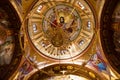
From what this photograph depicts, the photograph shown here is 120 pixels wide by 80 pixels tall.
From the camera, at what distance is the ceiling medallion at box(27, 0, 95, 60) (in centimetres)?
1532

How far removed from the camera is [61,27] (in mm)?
15086

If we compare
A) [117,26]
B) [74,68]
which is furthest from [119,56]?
[74,68]

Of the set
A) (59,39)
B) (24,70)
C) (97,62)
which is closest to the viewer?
(59,39)

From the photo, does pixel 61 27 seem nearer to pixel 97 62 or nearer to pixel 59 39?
pixel 59 39

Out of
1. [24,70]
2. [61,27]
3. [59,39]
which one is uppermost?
[61,27]

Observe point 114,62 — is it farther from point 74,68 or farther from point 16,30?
point 16,30

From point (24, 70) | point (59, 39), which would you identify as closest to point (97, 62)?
point (59, 39)

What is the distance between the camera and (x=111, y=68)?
1398 cm

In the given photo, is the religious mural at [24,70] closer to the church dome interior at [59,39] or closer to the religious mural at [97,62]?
the church dome interior at [59,39]

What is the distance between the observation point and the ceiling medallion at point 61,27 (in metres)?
15.3

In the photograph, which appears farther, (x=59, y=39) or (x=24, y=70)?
(x=24, y=70)

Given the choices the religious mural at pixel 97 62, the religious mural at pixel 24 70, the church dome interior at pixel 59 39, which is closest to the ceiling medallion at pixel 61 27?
the church dome interior at pixel 59 39

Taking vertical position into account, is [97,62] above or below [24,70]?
below

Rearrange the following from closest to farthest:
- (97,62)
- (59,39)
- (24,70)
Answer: (59,39)
(97,62)
(24,70)
